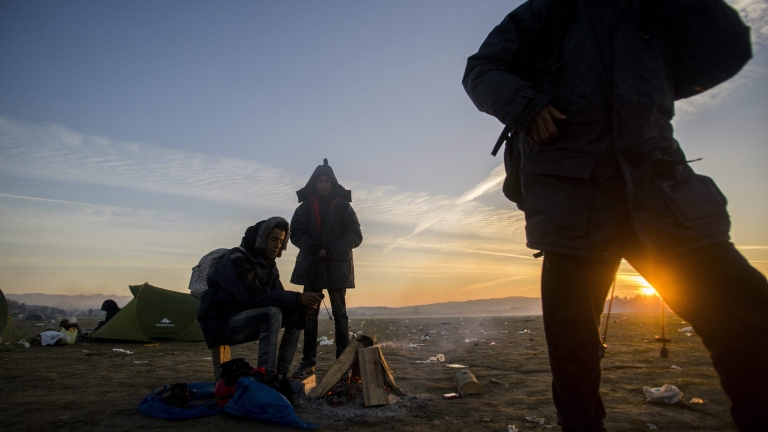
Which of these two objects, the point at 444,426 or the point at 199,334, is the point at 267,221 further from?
the point at 199,334

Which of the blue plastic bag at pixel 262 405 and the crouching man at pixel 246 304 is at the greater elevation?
the crouching man at pixel 246 304

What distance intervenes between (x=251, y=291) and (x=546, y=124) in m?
3.24

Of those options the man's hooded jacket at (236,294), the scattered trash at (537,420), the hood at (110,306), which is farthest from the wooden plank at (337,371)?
the hood at (110,306)

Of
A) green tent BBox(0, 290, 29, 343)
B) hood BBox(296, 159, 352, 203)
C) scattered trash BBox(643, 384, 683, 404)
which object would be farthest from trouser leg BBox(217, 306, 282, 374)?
green tent BBox(0, 290, 29, 343)

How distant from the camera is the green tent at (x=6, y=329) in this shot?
812 centimetres

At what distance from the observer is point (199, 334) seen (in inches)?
391

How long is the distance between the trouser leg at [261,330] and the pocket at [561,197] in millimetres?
2957

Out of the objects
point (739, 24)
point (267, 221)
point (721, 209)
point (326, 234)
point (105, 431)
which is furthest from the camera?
point (326, 234)

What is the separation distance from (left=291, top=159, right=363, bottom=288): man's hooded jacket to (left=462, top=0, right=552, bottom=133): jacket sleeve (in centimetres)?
358

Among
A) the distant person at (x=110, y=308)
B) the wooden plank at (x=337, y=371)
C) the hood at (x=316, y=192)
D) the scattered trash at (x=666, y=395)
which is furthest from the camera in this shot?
the distant person at (x=110, y=308)

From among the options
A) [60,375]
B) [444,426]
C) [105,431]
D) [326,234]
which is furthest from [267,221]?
[60,375]

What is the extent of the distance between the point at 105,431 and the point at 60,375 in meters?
3.01

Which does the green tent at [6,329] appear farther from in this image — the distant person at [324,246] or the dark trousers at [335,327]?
the dark trousers at [335,327]

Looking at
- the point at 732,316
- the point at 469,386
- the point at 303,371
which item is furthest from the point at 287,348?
the point at 732,316
